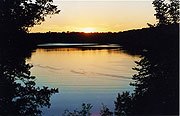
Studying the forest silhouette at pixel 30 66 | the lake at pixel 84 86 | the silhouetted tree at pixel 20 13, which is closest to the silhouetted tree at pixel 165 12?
the forest silhouette at pixel 30 66

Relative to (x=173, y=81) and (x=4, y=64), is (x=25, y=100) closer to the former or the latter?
(x=4, y=64)

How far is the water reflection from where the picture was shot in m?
12.6

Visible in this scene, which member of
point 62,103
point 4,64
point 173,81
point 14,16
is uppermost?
point 14,16

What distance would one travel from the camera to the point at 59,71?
8012 centimetres

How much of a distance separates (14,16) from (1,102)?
9.37ft

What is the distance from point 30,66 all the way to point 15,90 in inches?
54.0

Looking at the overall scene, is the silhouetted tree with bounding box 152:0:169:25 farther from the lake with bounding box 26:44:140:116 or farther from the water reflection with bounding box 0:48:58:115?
the lake with bounding box 26:44:140:116

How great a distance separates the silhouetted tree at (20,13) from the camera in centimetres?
1245

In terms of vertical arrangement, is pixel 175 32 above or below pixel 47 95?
above

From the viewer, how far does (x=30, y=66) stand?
46.4 feet

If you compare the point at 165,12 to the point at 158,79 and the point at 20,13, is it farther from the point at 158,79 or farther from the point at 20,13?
the point at 20,13

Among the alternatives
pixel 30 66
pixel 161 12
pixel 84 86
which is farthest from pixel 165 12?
pixel 84 86

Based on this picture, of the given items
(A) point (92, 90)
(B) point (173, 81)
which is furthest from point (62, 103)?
(B) point (173, 81)

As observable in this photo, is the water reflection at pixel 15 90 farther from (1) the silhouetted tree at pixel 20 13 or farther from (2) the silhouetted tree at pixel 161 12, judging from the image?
(2) the silhouetted tree at pixel 161 12
